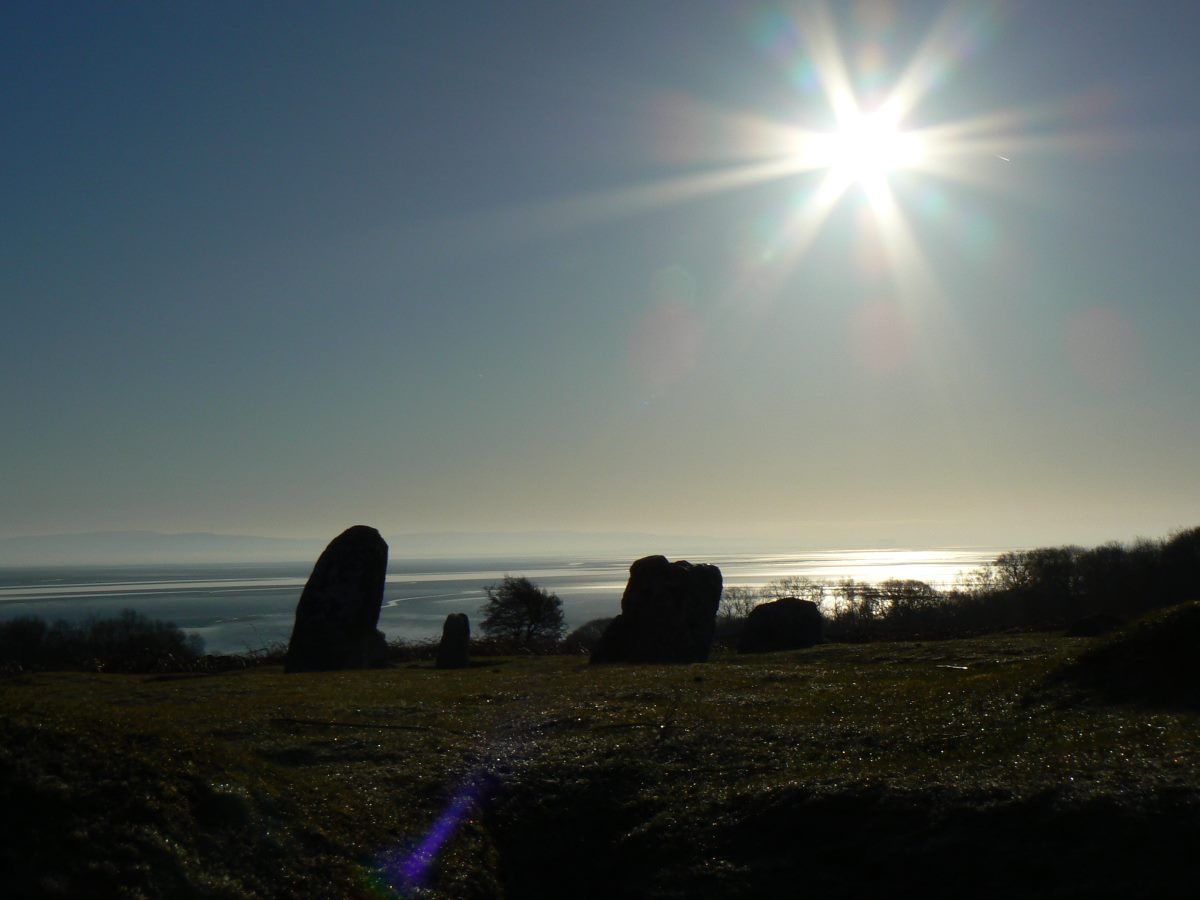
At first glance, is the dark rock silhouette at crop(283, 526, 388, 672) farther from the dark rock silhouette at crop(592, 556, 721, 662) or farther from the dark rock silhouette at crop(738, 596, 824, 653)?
the dark rock silhouette at crop(738, 596, 824, 653)

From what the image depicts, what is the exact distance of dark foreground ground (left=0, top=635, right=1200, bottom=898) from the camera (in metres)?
7.07

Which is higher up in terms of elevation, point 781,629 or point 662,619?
point 662,619

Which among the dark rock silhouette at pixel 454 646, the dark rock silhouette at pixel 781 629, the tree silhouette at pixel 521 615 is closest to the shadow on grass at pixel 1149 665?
the dark rock silhouette at pixel 454 646

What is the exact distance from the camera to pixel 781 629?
3766 cm

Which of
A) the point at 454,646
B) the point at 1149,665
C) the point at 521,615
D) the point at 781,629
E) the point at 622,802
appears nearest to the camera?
the point at 622,802

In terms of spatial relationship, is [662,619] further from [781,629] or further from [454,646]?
[454,646]

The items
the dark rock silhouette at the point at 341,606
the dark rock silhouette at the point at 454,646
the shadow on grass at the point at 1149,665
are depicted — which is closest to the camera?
the shadow on grass at the point at 1149,665

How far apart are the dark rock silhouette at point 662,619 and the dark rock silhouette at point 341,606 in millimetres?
9001

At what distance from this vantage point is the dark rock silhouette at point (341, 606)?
30781 millimetres

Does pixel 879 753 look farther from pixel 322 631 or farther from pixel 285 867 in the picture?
pixel 322 631

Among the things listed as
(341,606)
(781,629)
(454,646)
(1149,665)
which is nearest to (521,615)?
(454,646)

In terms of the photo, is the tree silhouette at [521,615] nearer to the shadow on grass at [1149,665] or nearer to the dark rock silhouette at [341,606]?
the dark rock silhouette at [341,606]

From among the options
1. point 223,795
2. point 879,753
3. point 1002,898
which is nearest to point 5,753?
point 223,795

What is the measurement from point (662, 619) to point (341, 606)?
40.6 feet
